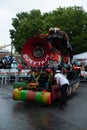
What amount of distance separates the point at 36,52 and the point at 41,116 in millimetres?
4642

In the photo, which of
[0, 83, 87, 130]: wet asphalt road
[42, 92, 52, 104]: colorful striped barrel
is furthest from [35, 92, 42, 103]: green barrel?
[0, 83, 87, 130]: wet asphalt road

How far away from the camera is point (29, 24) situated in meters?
61.2

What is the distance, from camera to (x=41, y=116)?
12.3m

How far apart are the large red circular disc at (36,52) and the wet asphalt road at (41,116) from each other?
1807 millimetres

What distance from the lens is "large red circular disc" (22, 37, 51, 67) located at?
16.2 metres

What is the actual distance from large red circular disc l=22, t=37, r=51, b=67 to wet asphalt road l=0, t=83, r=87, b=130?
1.81 metres

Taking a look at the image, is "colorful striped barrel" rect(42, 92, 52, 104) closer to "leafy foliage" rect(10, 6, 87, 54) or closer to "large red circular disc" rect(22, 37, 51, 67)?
"large red circular disc" rect(22, 37, 51, 67)

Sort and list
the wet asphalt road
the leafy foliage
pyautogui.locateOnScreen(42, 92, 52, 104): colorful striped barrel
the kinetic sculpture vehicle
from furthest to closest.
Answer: the leafy foliage
the kinetic sculpture vehicle
pyautogui.locateOnScreen(42, 92, 52, 104): colorful striped barrel
the wet asphalt road

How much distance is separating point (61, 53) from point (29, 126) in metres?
8.00

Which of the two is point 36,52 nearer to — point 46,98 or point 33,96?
point 33,96

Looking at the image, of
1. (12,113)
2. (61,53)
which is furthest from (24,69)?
(12,113)

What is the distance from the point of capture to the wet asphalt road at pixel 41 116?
1057 cm

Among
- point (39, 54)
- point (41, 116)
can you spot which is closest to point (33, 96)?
point (41, 116)

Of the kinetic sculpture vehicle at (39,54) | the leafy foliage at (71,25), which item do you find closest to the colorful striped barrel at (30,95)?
the kinetic sculpture vehicle at (39,54)
